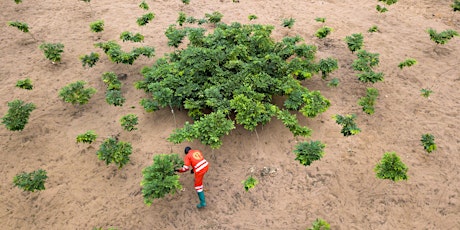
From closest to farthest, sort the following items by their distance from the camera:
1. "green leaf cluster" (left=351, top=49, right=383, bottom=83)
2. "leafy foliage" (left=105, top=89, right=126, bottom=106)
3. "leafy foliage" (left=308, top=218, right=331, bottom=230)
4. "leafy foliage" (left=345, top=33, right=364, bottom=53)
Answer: "leafy foliage" (left=308, top=218, right=331, bottom=230)
"leafy foliage" (left=105, top=89, right=126, bottom=106)
"green leaf cluster" (left=351, top=49, right=383, bottom=83)
"leafy foliage" (left=345, top=33, right=364, bottom=53)

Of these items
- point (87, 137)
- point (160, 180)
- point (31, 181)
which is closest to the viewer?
point (160, 180)

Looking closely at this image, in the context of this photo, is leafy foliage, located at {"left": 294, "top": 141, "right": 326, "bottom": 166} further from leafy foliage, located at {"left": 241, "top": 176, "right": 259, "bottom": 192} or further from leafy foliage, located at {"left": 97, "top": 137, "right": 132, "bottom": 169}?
leafy foliage, located at {"left": 97, "top": 137, "right": 132, "bottom": 169}

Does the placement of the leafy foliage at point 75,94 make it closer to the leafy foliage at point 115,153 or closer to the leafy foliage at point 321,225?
the leafy foliage at point 115,153

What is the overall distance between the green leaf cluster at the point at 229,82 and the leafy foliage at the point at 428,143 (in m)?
2.74

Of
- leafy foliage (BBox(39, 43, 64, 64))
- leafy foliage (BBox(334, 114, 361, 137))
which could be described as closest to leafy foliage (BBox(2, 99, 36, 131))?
leafy foliage (BBox(39, 43, 64, 64))

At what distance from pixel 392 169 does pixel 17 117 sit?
32.6 feet

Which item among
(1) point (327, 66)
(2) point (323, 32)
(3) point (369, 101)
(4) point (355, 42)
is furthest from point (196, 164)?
(2) point (323, 32)

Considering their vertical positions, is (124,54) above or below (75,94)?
above

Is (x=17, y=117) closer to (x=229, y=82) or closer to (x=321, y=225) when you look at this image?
(x=229, y=82)

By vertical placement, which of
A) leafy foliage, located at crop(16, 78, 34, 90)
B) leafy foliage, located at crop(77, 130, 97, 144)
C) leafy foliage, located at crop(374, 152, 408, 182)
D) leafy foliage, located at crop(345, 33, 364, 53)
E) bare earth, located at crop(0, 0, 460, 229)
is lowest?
bare earth, located at crop(0, 0, 460, 229)

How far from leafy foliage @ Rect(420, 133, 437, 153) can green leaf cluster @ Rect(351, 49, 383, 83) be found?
87.2 inches

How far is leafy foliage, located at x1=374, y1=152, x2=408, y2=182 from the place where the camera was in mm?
7157

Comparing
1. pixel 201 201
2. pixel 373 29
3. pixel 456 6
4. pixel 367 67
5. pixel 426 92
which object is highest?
pixel 456 6

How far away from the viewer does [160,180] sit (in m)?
6.82
